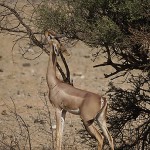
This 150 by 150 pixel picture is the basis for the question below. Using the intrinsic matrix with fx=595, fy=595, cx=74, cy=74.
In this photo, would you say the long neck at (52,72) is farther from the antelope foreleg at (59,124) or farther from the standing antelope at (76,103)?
the antelope foreleg at (59,124)

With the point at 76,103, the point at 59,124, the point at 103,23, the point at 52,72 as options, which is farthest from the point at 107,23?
the point at 59,124

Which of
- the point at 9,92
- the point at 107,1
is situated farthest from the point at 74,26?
the point at 9,92

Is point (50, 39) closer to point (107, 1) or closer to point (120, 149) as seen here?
point (107, 1)

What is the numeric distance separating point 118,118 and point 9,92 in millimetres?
9411

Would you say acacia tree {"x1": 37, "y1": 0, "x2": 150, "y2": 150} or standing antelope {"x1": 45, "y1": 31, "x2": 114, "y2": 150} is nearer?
standing antelope {"x1": 45, "y1": 31, "x2": 114, "y2": 150}

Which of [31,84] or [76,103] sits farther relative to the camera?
[31,84]

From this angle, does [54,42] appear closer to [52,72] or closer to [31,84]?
[52,72]

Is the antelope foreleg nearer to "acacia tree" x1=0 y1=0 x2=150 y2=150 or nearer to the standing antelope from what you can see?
the standing antelope

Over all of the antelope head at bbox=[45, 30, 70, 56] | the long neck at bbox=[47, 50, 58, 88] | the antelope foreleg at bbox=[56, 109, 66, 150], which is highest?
the antelope head at bbox=[45, 30, 70, 56]

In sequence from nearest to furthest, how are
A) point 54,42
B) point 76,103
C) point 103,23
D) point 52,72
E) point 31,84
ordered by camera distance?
point 76,103
point 54,42
point 52,72
point 103,23
point 31,84

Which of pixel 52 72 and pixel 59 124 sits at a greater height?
pixel 52 72

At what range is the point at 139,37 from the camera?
7.00 m

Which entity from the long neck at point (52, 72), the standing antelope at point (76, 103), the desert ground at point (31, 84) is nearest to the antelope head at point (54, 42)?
the standing antelope at point (76, 103)

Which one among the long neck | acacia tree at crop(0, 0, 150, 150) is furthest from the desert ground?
the long neck
